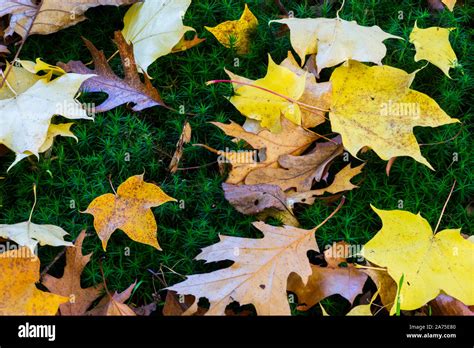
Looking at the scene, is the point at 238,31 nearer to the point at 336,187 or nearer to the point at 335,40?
the point at 335,40

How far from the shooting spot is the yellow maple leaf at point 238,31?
2793 millimetres

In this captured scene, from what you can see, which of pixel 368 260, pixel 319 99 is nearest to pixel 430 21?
pixel 319 99

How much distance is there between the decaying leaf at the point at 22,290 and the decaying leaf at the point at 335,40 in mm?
1257

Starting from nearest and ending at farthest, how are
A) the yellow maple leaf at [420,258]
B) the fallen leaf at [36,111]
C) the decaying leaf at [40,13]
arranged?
the yellow maple leaf at [420,258], the fallen leaf at [36,111], the decaying leaf at [40,13]

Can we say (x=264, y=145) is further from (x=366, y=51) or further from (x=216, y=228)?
(x=366, y=51)

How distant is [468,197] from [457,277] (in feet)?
1.60

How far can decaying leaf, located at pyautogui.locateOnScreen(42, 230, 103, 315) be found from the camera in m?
2.26

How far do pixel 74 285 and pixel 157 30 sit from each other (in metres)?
1.08

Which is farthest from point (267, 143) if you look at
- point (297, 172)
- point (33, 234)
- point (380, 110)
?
point (33, 234)

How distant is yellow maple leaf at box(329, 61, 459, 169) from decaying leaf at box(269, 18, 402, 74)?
0.19ft

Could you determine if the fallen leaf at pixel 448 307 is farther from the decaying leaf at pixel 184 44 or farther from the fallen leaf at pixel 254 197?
the decaying leaf at pixel 184 44

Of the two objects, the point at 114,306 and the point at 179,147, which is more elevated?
the point at 179,147

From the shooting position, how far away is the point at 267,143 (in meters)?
2.45

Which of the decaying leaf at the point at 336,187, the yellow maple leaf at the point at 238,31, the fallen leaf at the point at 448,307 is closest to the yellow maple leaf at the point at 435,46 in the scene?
the decaying leaf at the point at 336,187
